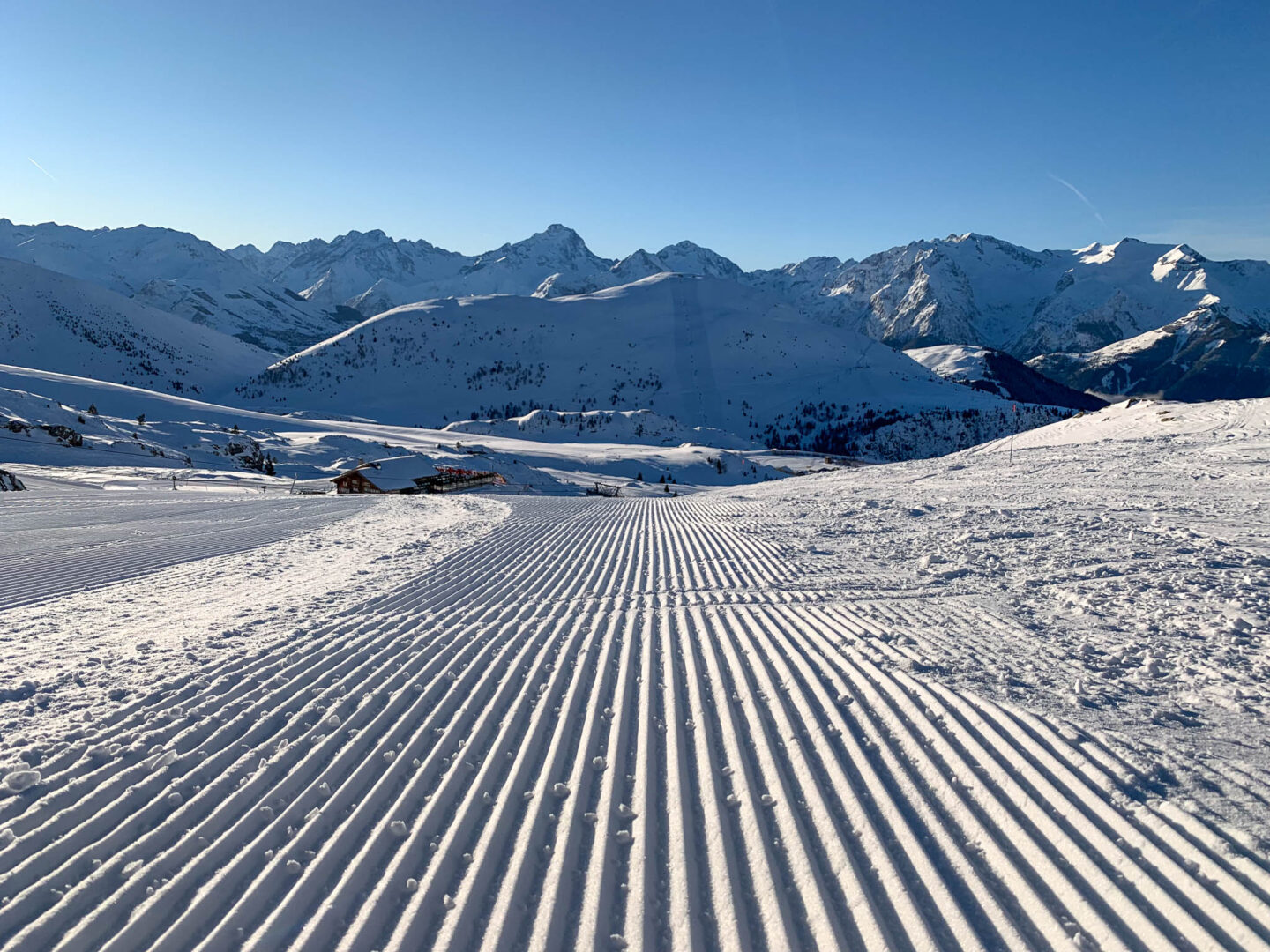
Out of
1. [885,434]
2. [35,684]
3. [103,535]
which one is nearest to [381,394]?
[885,434]

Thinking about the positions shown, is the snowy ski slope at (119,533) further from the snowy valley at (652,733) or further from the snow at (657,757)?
the snow at (657,757)

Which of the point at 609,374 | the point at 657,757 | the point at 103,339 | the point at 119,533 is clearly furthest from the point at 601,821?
the point at 103,339

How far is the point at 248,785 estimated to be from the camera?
4.86 meters

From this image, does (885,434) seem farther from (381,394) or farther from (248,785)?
(248,785)

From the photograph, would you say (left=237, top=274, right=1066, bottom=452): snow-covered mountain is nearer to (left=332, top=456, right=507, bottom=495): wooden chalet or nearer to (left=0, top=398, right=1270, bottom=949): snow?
(left=332, top=456, right=507, bottom=495): wooden chalet

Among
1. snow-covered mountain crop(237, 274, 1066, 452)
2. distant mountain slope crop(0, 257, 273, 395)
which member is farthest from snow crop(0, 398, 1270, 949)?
distant mountain slope crop(0, 257, 273, 395)

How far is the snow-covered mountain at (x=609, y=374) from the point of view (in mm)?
152250

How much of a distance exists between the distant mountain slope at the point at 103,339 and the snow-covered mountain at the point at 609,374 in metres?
24.3

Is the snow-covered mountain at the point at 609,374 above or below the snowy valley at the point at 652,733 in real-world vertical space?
above

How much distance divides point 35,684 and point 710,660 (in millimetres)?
7015

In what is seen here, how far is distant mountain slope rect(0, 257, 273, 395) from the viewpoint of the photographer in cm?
16288

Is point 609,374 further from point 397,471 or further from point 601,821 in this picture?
point 601,821

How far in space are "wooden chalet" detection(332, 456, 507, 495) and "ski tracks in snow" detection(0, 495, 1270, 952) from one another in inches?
1218

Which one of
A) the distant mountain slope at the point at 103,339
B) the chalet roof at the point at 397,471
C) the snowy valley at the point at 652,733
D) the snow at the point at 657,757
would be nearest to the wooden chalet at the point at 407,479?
the chalet roof at the point at 397,471
